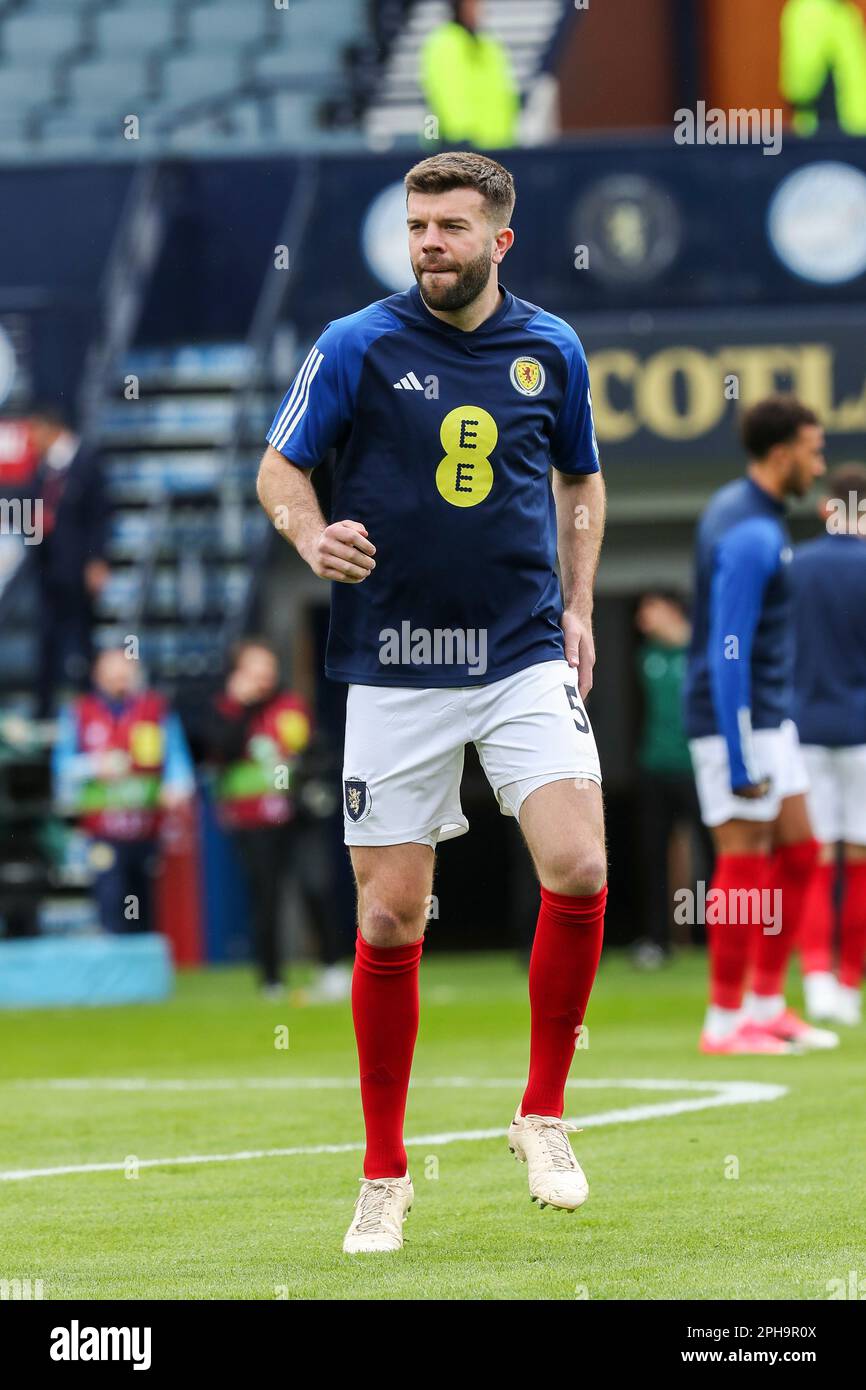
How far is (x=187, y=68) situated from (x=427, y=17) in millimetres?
2239

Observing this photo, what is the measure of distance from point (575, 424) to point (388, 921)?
45.3 inches

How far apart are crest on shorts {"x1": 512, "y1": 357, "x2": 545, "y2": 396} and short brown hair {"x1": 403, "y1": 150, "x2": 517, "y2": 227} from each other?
0.94ft

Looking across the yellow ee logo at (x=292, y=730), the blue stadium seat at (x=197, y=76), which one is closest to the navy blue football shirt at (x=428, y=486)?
the yellow ee logo at (x=292, y=730)

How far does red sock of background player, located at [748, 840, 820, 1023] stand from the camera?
386 inches

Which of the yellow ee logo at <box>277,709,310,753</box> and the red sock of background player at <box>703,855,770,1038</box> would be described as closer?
the red sock of background player at <box>703,855,770,1038</box>

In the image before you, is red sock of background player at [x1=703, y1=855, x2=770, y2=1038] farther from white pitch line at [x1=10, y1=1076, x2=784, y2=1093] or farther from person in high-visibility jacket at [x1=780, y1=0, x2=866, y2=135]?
person in high-visibility jacket at [x1=780, y1=0, x2=866, y2=135]

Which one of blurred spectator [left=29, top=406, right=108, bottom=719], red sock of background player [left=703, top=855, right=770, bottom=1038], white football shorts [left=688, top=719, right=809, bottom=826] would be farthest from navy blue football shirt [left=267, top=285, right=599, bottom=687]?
blurred spectator [left=29, top=406, right=108, bottom=719]

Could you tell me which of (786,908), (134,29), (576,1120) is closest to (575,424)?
(576,1120)

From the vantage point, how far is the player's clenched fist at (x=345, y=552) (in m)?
5.18

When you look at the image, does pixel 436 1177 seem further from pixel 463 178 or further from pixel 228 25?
pixel 228 25

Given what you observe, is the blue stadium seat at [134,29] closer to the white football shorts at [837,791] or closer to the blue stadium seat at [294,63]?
→ the blue stadium seat at [294,63]

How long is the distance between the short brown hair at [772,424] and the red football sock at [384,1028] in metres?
4.48

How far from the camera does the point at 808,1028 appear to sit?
10125 millimetres
